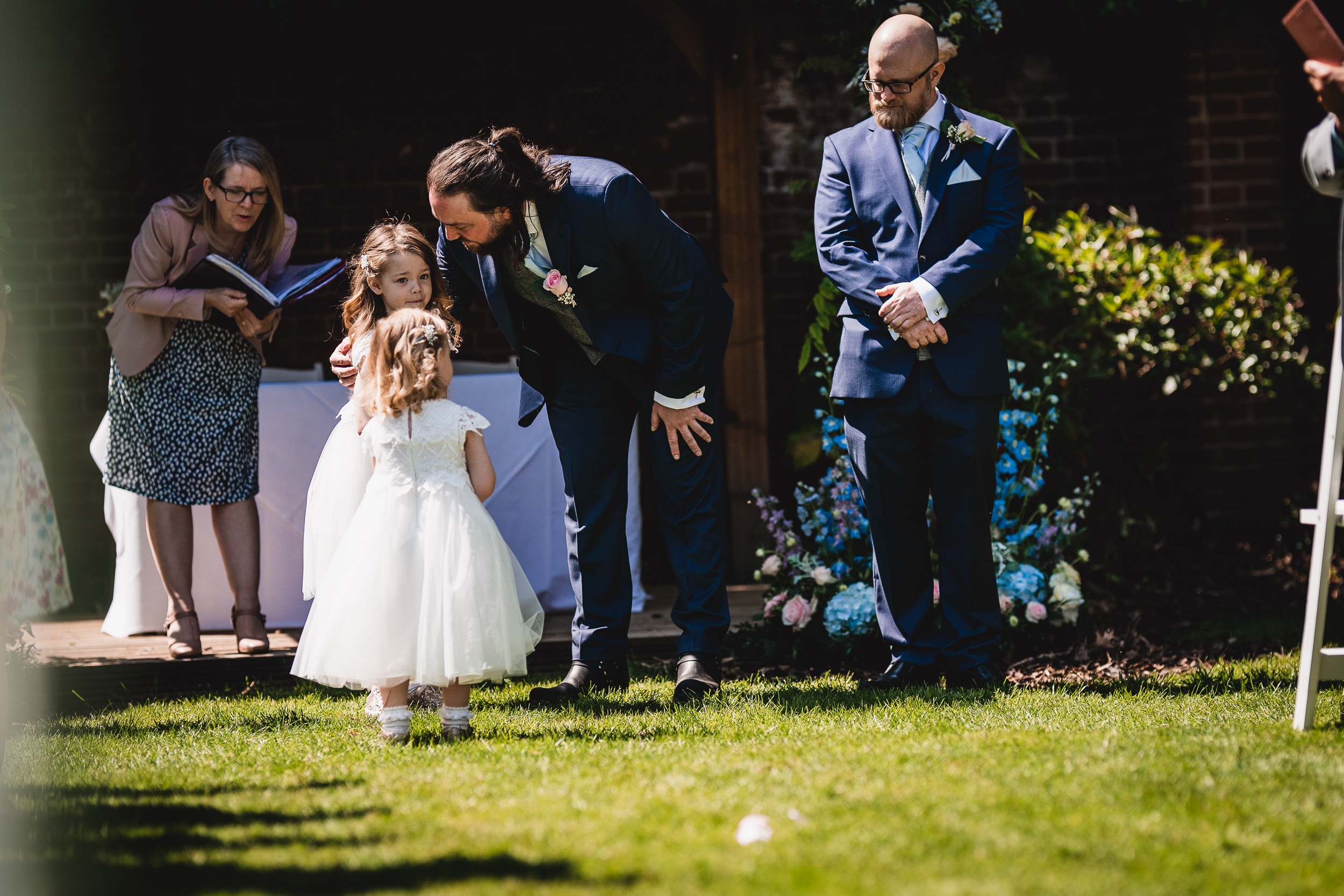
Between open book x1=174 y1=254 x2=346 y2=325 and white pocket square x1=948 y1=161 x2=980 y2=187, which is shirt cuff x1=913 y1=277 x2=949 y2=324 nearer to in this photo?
white pocket square x1=948 y1=161 x2=980 y2=187

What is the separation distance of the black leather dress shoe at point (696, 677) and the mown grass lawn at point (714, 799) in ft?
0.26

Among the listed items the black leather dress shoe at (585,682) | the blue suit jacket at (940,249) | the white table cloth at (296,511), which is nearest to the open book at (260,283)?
the white table cloth at (296,511)

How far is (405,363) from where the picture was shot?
2928mm

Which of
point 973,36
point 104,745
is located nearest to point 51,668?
point 104,745

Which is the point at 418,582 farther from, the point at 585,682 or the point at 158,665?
the point at 158,665

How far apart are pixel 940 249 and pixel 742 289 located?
1.84 meters

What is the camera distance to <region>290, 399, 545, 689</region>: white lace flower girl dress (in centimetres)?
271

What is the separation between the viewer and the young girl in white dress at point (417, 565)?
8.93 ft

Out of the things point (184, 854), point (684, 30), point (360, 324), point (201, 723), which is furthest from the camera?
point (684, 30)

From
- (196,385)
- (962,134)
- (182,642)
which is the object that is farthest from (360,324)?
(962,134)

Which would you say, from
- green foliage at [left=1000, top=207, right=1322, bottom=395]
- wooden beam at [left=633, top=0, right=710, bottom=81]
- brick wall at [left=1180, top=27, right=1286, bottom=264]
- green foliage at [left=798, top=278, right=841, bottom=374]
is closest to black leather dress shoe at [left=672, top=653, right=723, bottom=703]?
green foliage at [left=798, top=278, right=841, bottom=374]

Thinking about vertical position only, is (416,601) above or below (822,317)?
below

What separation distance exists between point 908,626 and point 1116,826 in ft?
4.56

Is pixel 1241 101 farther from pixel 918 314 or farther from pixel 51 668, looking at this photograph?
pixel 51 668
